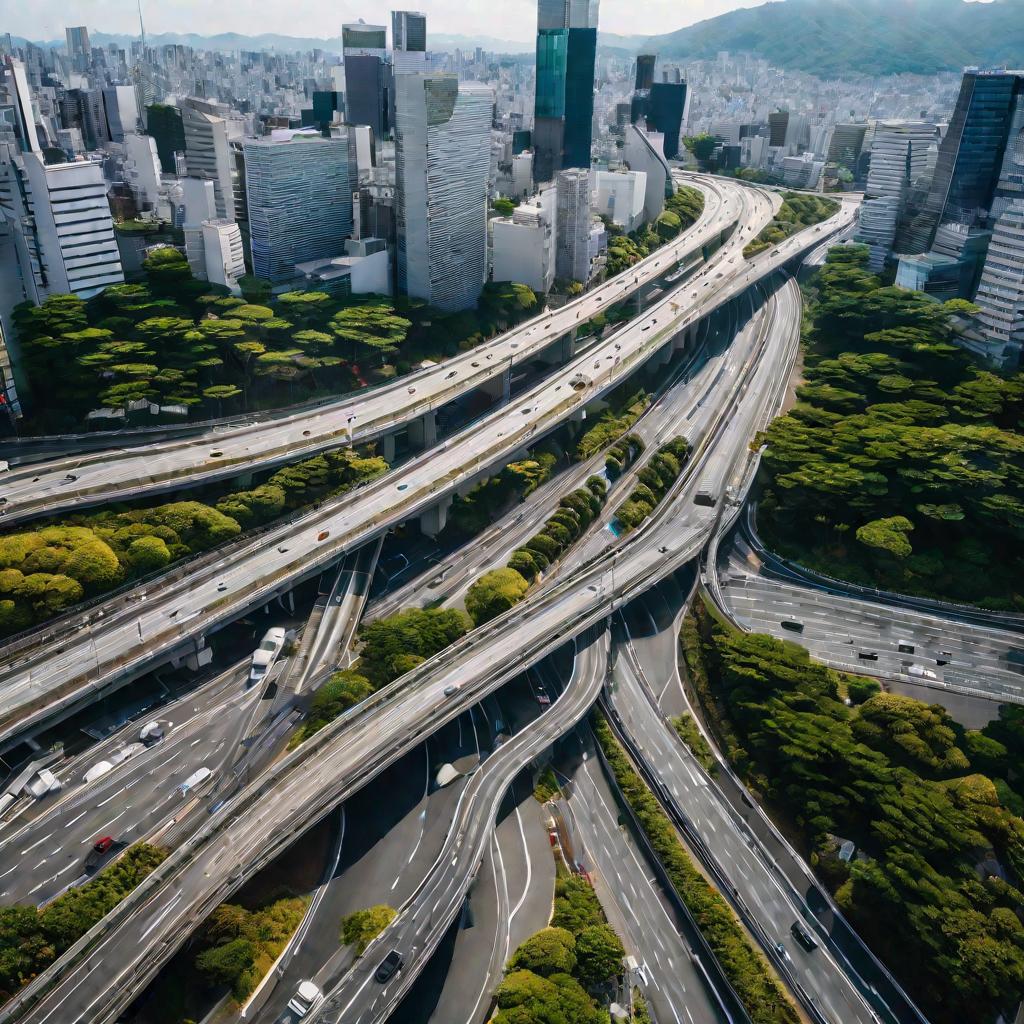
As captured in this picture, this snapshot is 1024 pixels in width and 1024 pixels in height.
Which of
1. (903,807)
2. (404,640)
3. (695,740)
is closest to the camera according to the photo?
(903,807)

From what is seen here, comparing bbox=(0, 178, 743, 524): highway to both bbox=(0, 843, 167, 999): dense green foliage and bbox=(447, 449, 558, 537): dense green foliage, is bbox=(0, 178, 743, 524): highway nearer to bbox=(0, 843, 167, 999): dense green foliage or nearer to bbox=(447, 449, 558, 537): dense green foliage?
bbox=(447, 449, 558, 537): dense green foliage

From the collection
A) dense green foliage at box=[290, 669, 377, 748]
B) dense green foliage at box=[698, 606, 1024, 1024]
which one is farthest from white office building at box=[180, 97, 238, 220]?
dense green foliage at box=[698, 606, 1024, 1024]

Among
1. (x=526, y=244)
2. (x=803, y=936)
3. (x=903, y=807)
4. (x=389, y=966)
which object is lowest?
Result: (x=803, y=936)

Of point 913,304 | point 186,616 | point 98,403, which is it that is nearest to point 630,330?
point 913,304

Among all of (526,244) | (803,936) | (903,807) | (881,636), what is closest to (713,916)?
(803,936)

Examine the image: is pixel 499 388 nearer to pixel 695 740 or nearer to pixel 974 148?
pixel 695 740

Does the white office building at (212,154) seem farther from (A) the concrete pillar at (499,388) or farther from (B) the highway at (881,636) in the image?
(B) the highway at (881,636)

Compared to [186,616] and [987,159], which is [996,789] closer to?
[186,616]
